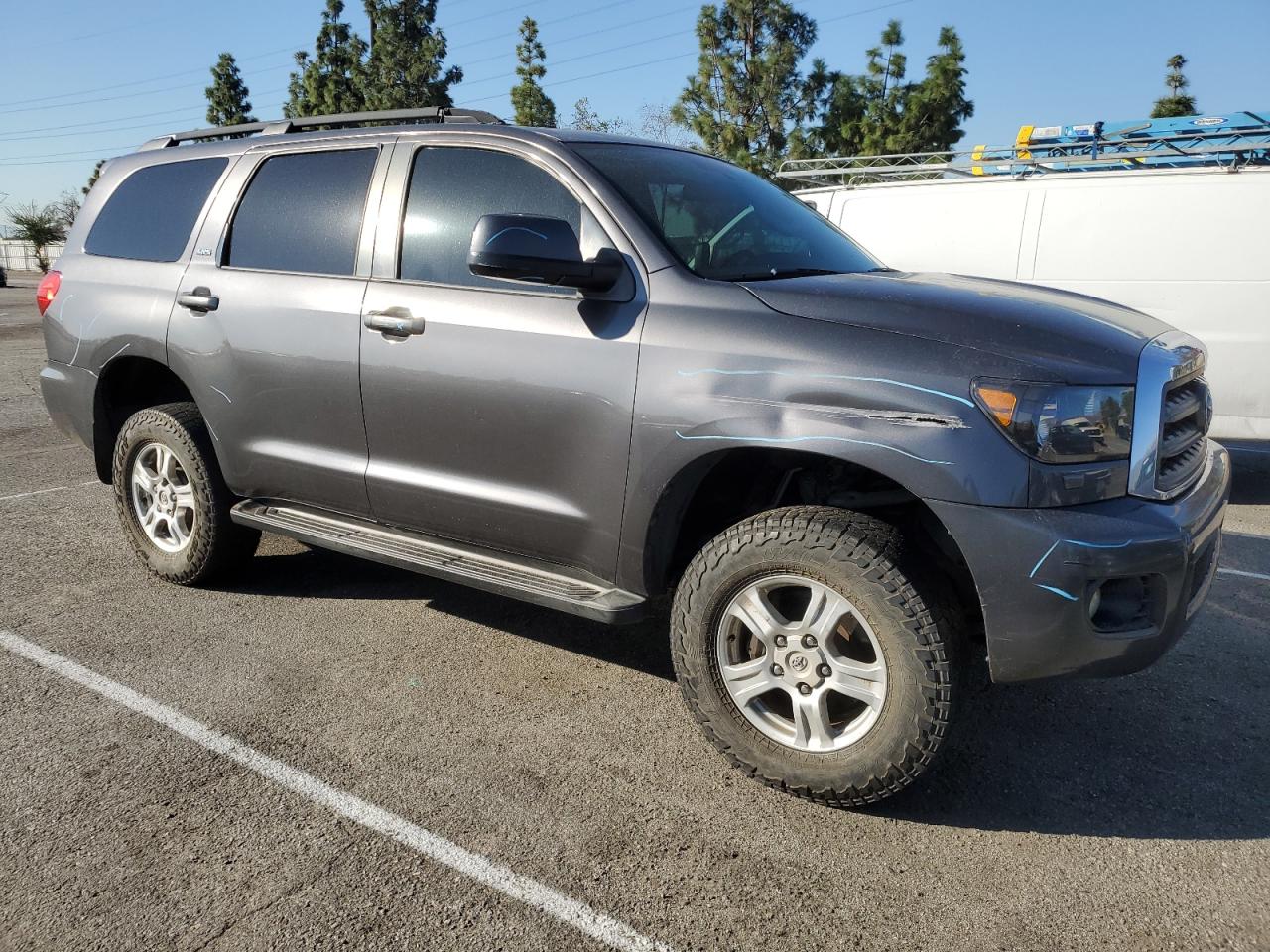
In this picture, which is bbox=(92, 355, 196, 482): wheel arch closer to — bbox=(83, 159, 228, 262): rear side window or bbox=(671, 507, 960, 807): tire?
bbox=(83, 159, 228, 262): rear side window

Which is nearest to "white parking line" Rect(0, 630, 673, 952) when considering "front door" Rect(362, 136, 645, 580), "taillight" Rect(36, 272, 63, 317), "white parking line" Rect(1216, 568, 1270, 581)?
"front door" Rect(362, 136, 645, 580)

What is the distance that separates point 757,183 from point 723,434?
5.46ft

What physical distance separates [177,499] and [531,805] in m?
2.57

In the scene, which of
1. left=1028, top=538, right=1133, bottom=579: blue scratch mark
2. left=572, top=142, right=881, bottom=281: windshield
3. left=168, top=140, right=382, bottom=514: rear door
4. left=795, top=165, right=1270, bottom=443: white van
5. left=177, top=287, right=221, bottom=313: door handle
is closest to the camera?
left=1028, top=538, right=1133, bottom=579: blue scratch mark

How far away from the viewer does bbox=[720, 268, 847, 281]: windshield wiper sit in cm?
327

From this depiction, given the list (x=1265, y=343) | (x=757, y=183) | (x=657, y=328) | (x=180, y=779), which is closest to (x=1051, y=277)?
(x=1265, y=343)

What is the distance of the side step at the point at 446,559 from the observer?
3201mm

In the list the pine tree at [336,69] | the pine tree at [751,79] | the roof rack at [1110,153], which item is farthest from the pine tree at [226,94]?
the roof rack at [1110,153]

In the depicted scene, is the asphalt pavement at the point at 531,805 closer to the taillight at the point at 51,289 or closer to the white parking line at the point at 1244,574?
the white parking line at the point at 1244,574

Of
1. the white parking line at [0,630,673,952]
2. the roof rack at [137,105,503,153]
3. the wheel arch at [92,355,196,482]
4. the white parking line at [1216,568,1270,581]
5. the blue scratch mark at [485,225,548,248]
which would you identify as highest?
the roof rack at [137,105,503,153]

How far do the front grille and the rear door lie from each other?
106 inches

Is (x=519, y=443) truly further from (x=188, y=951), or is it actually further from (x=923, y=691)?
(x=188, y=951)

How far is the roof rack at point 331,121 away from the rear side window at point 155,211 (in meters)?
0.21

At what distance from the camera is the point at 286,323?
12.9 ft
